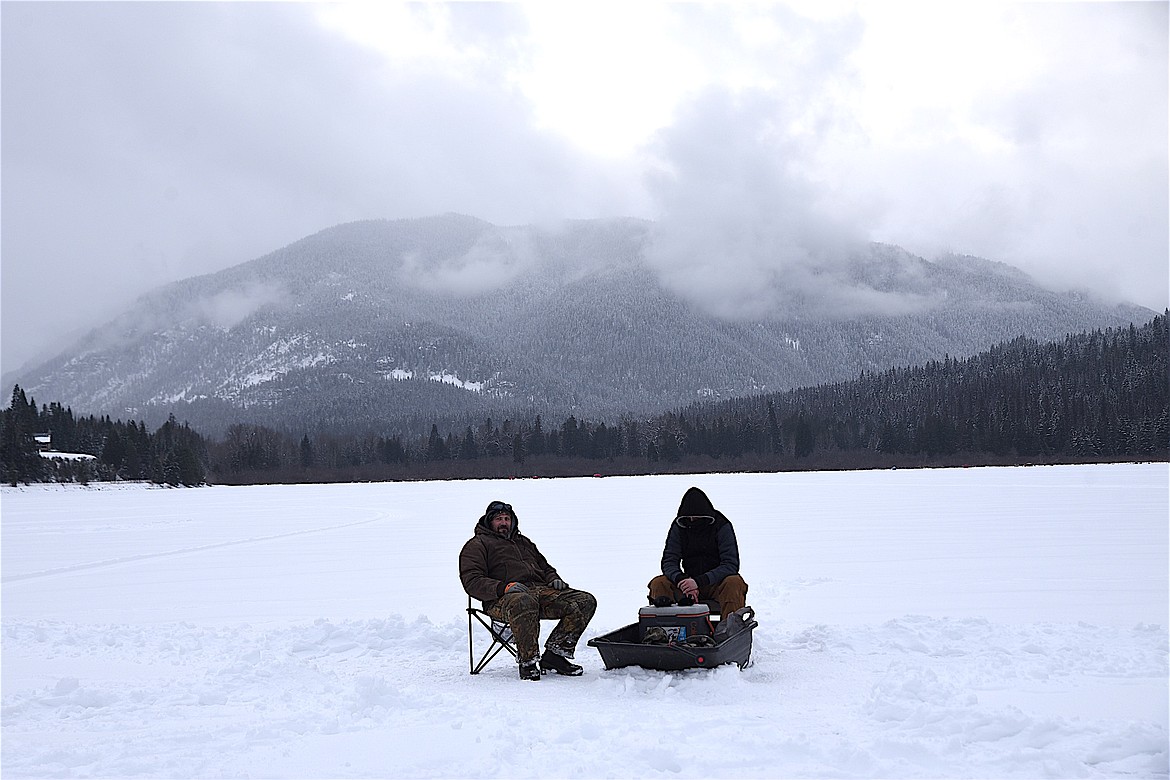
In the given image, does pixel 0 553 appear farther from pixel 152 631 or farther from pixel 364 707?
pixel 364 707

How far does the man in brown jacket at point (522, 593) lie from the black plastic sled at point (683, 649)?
1.18 ft

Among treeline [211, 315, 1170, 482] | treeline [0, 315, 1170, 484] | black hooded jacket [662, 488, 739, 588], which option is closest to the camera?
black hooded jacket [662, 488, 739, 588]

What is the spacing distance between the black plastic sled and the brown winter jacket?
3.05 feet

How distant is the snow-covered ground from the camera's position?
4984 millimetres

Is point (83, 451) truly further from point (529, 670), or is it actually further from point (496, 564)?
point (529, 670)

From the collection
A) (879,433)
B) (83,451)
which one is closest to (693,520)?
(83,451)

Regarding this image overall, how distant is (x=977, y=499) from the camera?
3061cm

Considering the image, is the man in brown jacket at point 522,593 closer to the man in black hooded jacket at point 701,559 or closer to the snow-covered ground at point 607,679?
the snow-covered ground at point 607,679

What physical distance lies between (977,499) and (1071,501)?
328 cm

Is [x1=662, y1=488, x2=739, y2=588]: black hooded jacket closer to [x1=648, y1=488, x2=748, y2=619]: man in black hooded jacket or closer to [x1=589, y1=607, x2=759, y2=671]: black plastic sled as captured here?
[x1=648, y1=488, x2=748, y2=619]: man in black hooded jacket

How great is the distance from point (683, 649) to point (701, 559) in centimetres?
148

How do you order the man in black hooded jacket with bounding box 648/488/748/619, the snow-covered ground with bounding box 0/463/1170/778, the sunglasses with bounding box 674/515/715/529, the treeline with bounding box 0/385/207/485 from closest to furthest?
the snow-covered ground with bounding box 0/463/1170/778 → the man in black hooded jacket with bounding box 648/488/748/619 → the sunglasses with bounding box 674/515/715/529 → the treeline with bounding box 0/385/207/485

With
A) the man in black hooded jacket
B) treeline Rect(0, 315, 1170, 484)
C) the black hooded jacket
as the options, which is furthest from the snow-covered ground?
treeline Rect(0, 315, 1170, 484)

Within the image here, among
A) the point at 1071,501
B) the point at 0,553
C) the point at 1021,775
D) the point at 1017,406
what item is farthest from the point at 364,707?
the point at 1017,406
